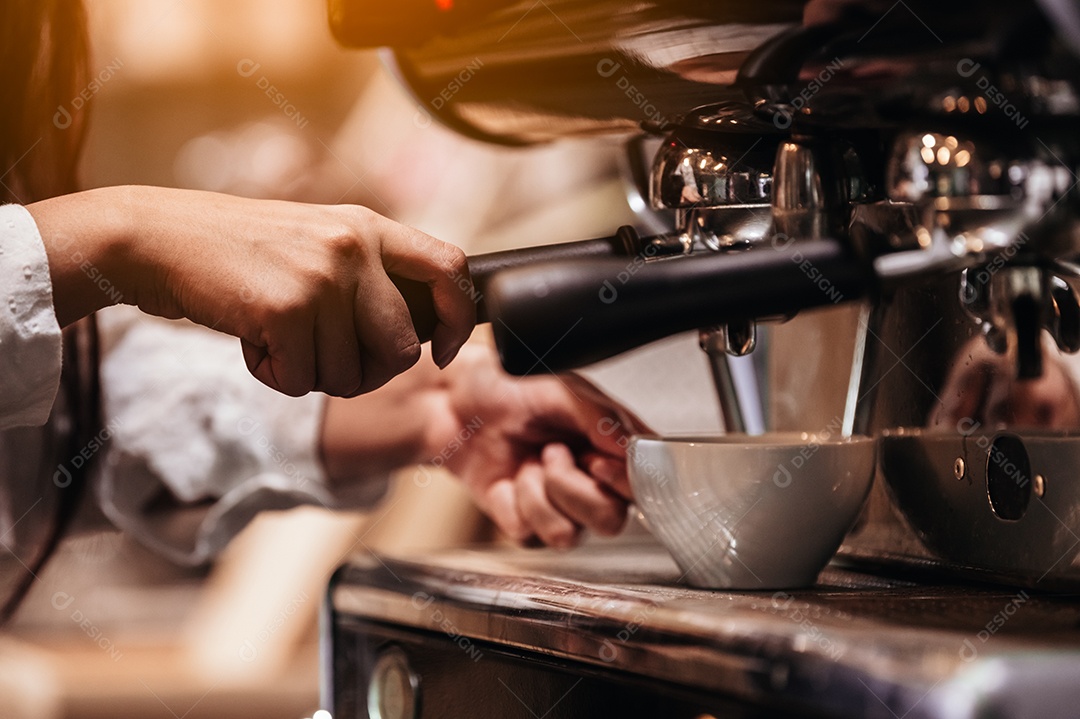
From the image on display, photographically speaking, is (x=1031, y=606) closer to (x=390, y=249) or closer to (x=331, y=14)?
(x=390, y=249)

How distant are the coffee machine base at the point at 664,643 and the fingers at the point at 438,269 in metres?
0.11

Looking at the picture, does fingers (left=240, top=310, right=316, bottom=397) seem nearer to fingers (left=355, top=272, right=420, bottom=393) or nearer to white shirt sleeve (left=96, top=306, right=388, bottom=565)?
fingers (left=355, top=272, right=420, bottom=393)

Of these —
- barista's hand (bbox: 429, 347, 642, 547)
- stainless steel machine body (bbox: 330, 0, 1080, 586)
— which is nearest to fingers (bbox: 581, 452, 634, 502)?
barista's hand (bbox: 429, 347, 642, 547)

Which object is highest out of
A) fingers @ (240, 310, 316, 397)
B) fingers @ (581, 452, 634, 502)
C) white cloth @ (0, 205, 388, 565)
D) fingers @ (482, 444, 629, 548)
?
fingers @ (240, 310, 316, 397)

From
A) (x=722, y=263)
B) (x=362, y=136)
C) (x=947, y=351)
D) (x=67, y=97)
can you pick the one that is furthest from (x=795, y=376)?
(x=362, y=136)

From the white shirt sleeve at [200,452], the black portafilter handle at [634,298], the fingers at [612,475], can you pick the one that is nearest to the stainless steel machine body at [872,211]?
the black portafilter handle at [634,298]

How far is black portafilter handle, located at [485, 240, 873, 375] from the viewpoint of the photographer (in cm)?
34

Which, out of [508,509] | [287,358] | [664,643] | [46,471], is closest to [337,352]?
[287,358]

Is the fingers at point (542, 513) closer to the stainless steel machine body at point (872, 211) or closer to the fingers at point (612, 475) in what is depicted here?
the fingers at point (612, 475)

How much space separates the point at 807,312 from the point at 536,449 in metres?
0.23

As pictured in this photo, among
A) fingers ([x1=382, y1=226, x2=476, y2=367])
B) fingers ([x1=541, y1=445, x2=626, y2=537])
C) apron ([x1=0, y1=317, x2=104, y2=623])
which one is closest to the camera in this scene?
fingers ([x1=382, y1=226, x2=476, y2=367])

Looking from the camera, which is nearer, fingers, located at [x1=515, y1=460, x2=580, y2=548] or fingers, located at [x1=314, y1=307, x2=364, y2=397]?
fingers, located at [x1=314, y1=307, x2=364, y2=397]

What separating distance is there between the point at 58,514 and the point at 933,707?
22.7 inches

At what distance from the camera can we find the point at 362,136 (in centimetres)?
138
